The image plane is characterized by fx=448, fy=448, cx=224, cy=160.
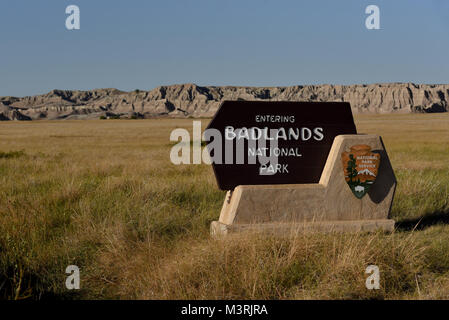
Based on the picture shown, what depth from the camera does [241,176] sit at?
6.16 metres

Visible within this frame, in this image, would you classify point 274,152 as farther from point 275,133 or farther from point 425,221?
point 425,221

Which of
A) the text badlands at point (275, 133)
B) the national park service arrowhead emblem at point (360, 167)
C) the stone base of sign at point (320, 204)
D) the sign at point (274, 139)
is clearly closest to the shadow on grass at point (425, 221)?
the stone base of sign at point (320, 204)

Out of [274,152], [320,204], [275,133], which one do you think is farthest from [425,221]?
[275,133]

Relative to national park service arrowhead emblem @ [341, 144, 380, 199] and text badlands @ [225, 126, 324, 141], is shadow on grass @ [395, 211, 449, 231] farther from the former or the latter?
text badlands @ [225, 126, 324, 141]

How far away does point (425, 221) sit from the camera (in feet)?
24.4

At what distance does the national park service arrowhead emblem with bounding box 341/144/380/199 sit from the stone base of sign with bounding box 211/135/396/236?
7cm

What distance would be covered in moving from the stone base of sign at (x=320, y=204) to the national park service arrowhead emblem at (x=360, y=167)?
0.07 metres

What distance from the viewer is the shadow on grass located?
22.9ft

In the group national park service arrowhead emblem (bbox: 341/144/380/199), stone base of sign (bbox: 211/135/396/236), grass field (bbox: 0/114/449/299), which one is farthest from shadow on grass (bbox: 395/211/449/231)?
national park service arrowhead emblem (bbox: 341/144/380/199)

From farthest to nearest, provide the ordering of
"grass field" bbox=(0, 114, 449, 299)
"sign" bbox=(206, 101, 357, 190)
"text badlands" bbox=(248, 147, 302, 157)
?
1. "text badlands" bbox=(248, 147, 302, 157)
2. "sign" bbox=(206, 101, 357, 190)
3. "grass field" bbox=(0, 114, 449, 299)

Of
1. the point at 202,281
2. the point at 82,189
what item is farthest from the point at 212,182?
the point at 202,281

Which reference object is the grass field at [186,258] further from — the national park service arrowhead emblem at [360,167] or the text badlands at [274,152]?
the text badlands at [274,152]
